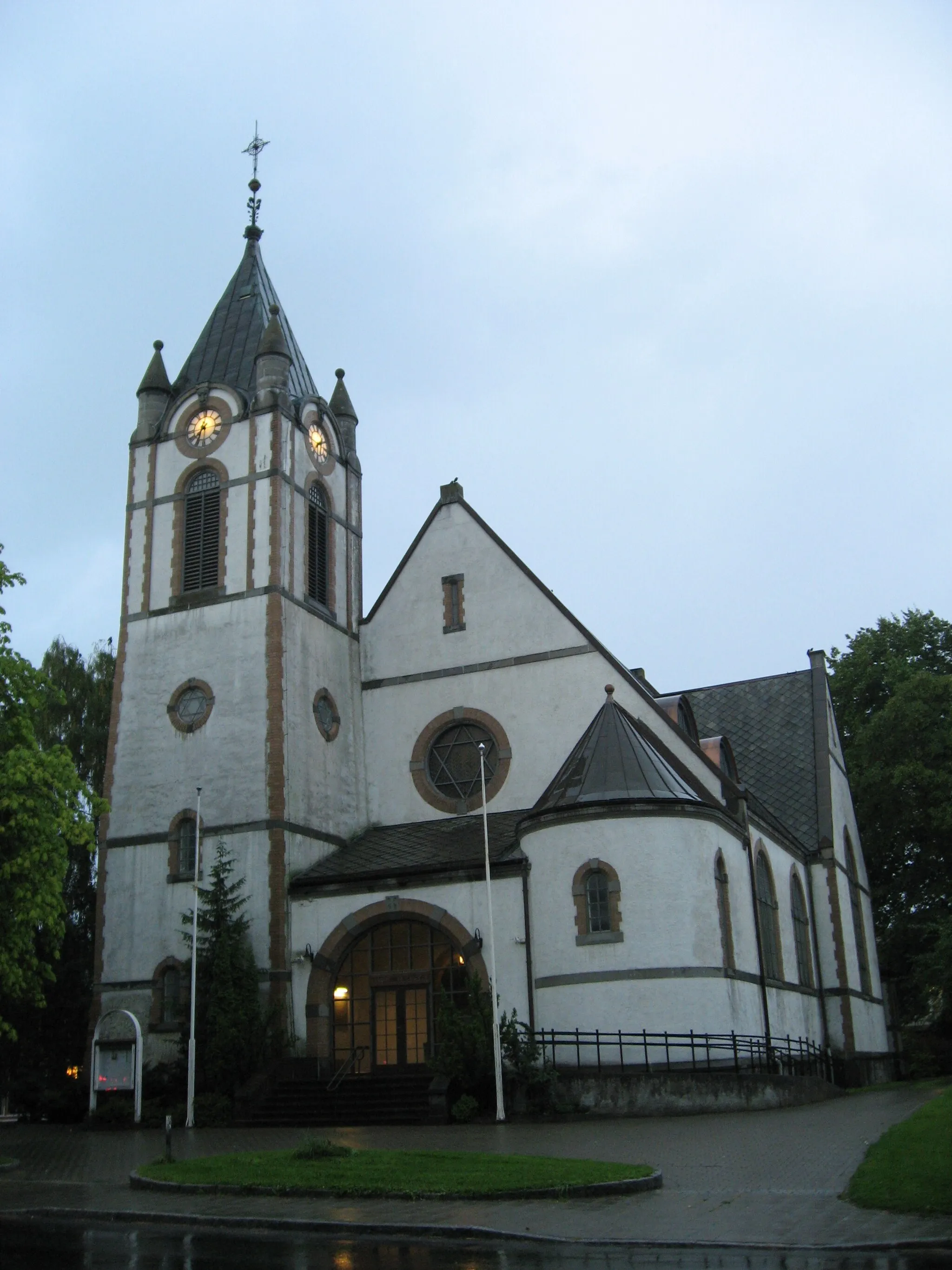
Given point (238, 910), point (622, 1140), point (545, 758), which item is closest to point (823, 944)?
point (545, 758)

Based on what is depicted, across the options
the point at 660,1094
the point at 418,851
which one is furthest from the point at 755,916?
the point at 418,851

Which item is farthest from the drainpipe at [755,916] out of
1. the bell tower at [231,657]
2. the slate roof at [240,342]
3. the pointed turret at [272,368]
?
the slate roof at [240,342]

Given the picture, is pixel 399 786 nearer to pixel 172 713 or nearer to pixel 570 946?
pixel 172 713

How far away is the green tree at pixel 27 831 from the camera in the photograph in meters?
21.6

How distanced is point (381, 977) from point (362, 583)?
12.6 metres

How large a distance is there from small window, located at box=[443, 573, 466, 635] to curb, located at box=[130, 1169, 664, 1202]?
21.1 meters

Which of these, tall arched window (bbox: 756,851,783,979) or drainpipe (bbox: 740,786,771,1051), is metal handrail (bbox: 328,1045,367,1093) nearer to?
drainpipe (bbox: 740,786,771,1051)

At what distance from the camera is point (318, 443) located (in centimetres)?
3784

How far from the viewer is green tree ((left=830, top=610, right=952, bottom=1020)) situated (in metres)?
39.4

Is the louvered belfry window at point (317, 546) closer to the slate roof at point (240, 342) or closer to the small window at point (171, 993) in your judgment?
the slate roof at point (240, 342)

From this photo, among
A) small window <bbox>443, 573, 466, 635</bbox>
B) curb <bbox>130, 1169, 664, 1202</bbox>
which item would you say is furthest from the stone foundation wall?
small window <bbox>443, 573, 466, 635</bbox>

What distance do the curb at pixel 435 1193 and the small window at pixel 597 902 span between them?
41.0ft

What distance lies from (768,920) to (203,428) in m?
20.3

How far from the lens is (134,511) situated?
36.9m
